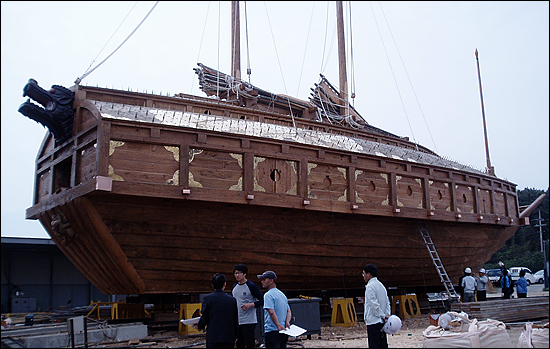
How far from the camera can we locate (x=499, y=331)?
6926mm

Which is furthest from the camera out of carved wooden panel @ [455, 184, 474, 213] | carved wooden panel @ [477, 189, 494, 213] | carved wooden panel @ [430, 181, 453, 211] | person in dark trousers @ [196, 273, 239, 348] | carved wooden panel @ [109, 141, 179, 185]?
carved wooden panel @ [477, 189, 494, 213]

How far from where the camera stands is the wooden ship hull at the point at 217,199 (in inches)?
362

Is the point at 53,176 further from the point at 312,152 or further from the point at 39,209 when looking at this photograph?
the point at 312,152

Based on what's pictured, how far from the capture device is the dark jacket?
5.46m

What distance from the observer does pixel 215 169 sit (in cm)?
973

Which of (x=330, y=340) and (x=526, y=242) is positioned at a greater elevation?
(x=526, y=242)

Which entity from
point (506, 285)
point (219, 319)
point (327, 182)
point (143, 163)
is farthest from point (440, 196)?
point (219, 319)

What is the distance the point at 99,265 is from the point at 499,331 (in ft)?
24.7

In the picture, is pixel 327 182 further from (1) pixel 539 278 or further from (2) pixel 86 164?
(1) pixel 539 278

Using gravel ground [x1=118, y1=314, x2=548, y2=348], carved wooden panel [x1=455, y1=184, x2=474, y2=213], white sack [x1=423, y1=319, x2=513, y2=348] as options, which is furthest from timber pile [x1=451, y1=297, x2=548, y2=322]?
white sack [x1=423, y1=319, x2=513, y2=348]

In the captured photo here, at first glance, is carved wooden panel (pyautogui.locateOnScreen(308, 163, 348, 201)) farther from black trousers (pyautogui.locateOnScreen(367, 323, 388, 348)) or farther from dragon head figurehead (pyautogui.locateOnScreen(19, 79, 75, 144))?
dragon head figurehead (pyautogui.locateOnScreen(19, 79, 75, 144))

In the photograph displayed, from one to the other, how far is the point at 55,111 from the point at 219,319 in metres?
6.89

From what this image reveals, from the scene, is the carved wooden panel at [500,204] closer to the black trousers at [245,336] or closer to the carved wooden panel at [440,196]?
the carved wooden panel at [440,196]

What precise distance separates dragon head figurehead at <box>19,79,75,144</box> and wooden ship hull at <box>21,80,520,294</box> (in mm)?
219
